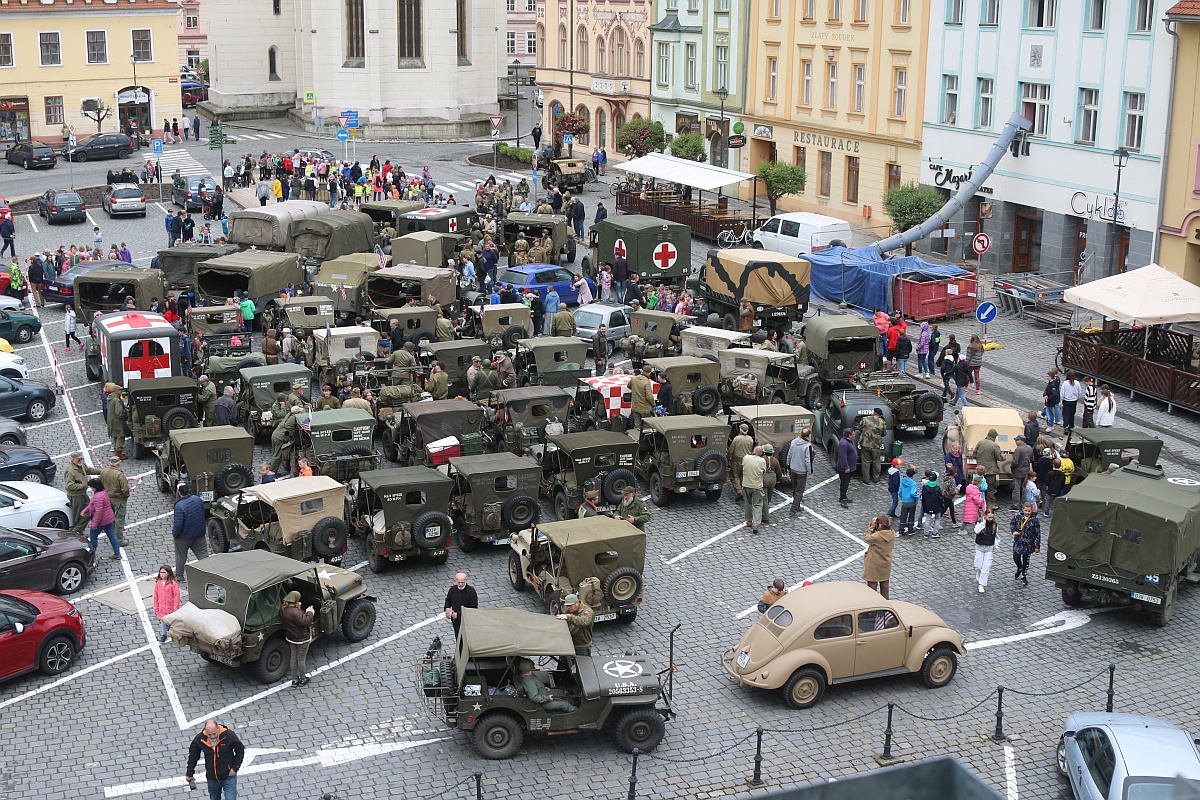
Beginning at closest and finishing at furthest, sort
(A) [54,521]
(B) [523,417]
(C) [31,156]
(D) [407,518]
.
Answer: (D) [407,518] → (A) [54,521] → (B) [523,417] → (C) [31,156]

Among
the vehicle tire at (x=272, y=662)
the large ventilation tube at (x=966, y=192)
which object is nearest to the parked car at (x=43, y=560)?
the vehicle tire at (x=272, y=662)

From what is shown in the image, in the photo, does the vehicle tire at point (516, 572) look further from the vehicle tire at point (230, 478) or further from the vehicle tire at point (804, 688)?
the vehicle tire at point (230, 478)

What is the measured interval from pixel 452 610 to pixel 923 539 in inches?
377

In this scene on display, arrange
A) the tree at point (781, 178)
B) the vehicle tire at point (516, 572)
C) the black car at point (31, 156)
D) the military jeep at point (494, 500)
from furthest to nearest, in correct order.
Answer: the black car at point (31, 156), the tree at point (781, 178), the military jeep at point (494, 500), the vehicle tire at point (516, 572)

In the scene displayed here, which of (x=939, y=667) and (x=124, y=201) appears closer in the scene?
(x=939, y=667)

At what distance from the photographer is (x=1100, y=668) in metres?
20.2

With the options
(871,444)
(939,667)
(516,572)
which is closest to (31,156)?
(871,444)

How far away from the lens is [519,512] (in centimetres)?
2372

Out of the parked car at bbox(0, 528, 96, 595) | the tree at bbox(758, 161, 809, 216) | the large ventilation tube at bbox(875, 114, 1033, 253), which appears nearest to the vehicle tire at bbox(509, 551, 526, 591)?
the parked car at bbox(0, 528, 96, 595)

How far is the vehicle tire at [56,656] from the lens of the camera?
19.5 meters

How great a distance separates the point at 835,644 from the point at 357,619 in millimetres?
6986

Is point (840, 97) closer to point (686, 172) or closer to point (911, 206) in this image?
point (686, 172)

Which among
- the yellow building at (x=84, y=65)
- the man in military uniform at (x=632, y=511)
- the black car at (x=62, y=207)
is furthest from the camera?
the yellow building at (x=84, y=65)

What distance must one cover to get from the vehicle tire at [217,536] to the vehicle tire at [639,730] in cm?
887
